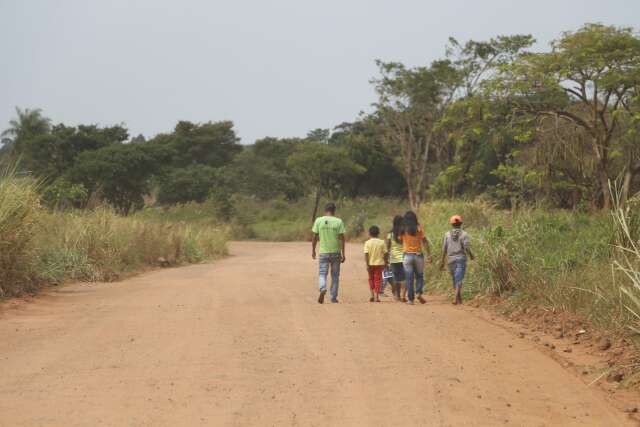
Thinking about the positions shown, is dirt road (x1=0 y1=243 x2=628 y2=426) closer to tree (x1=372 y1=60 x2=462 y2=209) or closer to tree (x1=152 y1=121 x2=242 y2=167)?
tree (x1=372 y1=60 x2=462 y2=209)

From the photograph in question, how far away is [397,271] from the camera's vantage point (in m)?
14.2

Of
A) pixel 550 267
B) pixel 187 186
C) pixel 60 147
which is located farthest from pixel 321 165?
pixel 550 267

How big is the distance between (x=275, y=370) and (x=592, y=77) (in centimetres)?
1262

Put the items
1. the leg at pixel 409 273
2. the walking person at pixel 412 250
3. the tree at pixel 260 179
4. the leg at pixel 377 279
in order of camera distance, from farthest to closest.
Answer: the tree at pixel 260 179
the leg at pixel 377 279
the walking person at pixel 412 250
the leg at pixel 409 273

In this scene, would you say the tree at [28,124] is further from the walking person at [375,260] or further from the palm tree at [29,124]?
the walking person at [375,260]

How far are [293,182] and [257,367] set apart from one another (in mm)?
57819

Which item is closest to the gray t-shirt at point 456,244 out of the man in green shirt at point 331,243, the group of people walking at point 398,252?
the group of people walking at point 398,252

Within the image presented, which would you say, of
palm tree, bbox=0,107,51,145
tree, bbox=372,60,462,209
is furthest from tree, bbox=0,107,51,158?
tree, bbox=372,60,462,209

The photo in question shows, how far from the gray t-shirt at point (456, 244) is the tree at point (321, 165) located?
129 feet

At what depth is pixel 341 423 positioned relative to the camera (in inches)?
213

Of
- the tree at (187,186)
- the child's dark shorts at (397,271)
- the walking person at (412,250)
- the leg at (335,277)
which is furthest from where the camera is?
the tree at (187,186)

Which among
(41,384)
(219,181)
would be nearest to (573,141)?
(41,384)

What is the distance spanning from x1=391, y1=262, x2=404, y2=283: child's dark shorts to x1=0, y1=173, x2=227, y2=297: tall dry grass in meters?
6.25

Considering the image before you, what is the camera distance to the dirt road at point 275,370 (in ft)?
18.5
